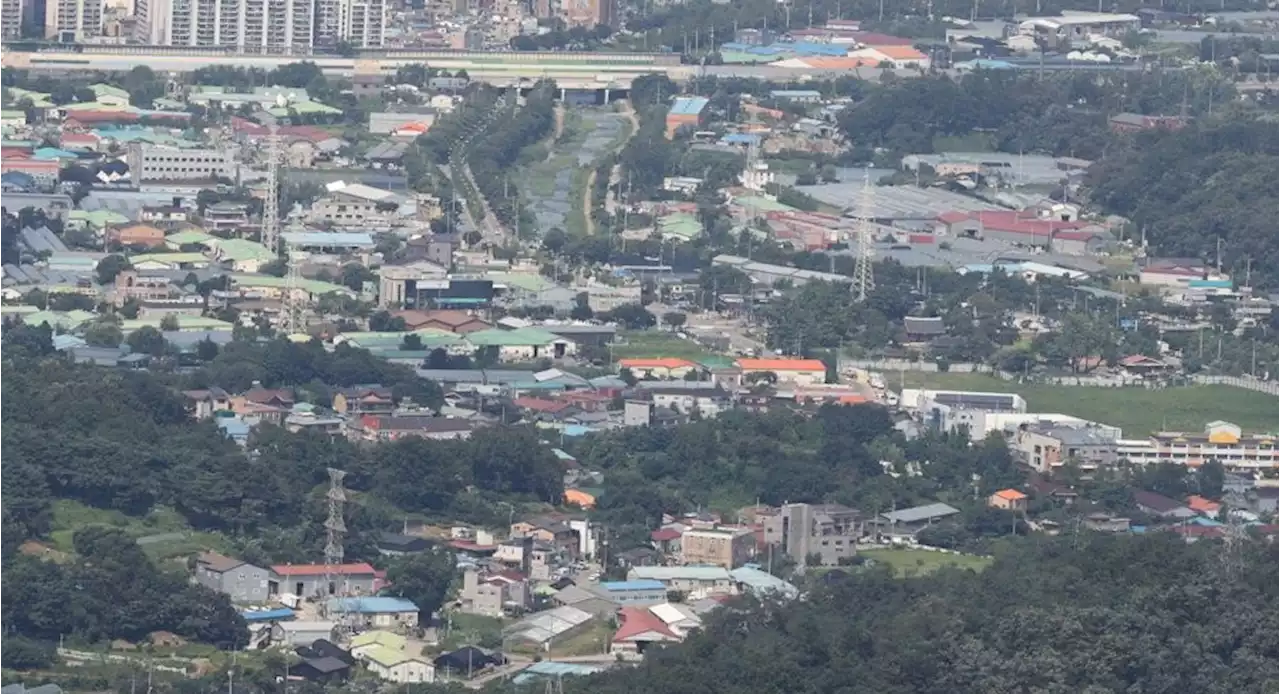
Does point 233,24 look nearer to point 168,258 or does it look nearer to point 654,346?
point 168,258

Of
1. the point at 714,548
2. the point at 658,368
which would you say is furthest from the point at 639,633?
the point at 658,368

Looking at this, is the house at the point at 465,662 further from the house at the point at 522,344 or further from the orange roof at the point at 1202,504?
the house at the point at 522,344

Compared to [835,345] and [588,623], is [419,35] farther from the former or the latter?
[588,623]

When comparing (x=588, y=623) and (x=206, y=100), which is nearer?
(x=588, y=623)

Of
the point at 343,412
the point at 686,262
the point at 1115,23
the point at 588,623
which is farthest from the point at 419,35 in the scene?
the point at 588,623

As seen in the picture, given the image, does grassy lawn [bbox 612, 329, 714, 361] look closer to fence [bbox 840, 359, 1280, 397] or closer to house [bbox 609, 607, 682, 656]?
fence [bbox 840, 359, 1280, 397]

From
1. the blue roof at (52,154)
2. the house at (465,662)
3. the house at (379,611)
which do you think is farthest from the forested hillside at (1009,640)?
the blue roof at (52,154)
